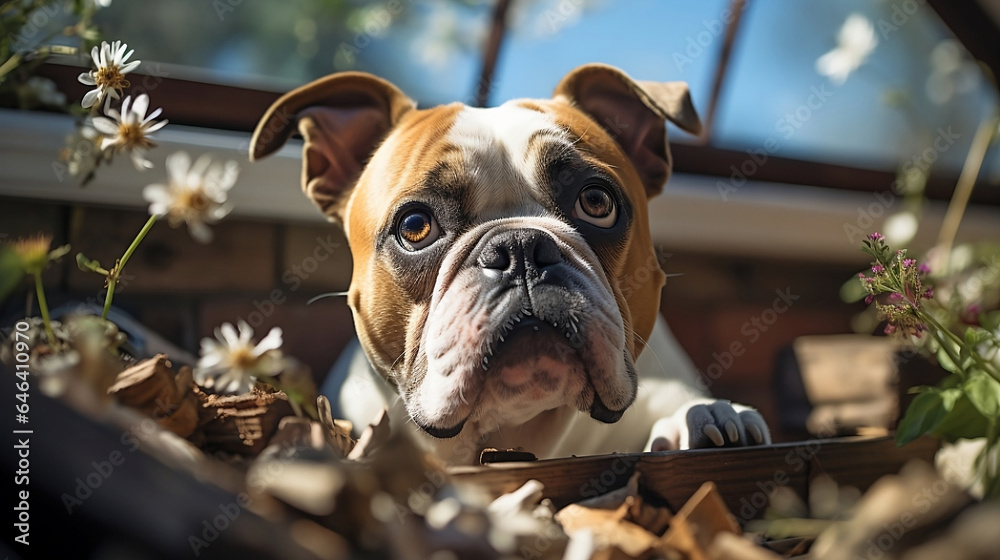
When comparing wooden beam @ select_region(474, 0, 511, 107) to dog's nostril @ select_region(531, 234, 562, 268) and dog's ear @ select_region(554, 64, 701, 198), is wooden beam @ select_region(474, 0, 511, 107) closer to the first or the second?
dog's ear @ select_region(554, 64, 701, 198)

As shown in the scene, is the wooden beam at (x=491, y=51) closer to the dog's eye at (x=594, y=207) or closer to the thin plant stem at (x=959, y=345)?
the dog's eye at (x=594, y=207)

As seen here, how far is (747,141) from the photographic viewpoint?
2.39 meters

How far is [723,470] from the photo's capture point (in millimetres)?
791

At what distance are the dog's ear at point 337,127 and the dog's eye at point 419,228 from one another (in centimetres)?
26

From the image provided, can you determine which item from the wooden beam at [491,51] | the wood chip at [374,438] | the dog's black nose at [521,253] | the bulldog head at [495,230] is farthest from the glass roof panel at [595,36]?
the wood chip at [374,438]

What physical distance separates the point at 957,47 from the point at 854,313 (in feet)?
3.11

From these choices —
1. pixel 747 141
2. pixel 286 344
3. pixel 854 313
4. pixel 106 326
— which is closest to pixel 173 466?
pixel 106 326

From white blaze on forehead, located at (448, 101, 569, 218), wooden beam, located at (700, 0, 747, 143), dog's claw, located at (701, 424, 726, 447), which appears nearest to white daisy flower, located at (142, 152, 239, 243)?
white blaze on forehead, located at (448, 101, 569, 218)

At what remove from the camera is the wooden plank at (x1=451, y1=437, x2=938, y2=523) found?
71cm

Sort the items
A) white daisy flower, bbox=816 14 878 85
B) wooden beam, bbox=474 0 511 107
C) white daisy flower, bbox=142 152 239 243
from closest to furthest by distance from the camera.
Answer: white daisy flower, bbox=142 152 239 243, white daisy flower, bbox=816 14 878 85, wooden beam, bbox=474 0 511 107

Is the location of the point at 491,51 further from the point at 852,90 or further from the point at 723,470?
the point at 723,470

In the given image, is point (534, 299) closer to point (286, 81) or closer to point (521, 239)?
point (521, 239)

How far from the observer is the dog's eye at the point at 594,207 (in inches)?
42.2

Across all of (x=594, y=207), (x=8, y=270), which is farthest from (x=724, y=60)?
(x=8, y=270)
